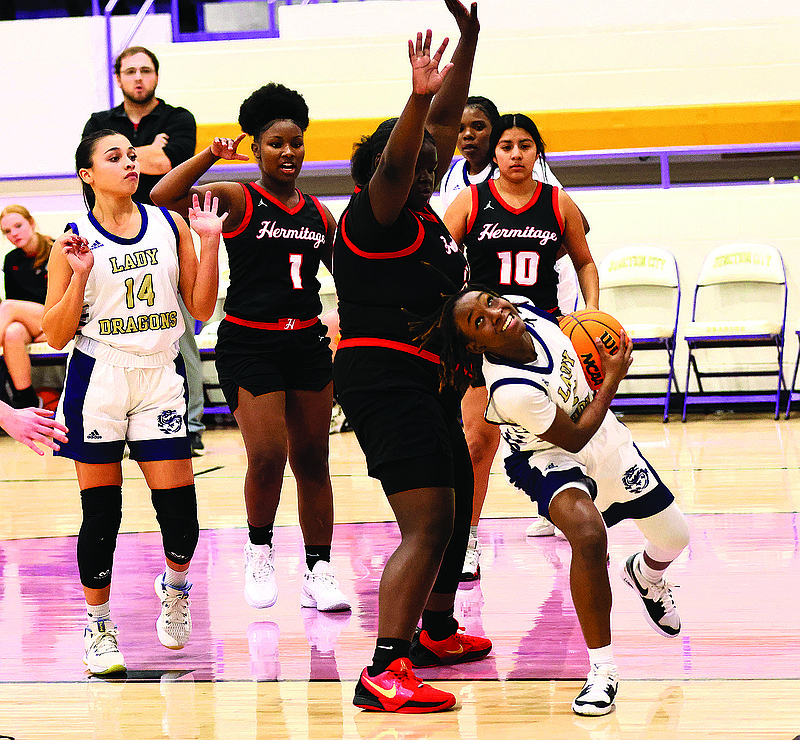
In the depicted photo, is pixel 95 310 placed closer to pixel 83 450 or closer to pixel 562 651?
pixel 83 450

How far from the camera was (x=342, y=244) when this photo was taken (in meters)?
2.85

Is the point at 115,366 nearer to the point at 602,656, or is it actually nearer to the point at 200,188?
the point at 200,188

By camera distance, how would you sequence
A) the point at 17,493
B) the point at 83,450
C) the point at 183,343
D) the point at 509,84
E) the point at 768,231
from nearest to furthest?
the point at 83,450 < the point at 17,493 < the point at 183,343 < the point at 768,231 < the point at 509,84

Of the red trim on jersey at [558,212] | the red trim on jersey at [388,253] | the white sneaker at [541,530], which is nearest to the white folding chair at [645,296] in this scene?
the white sneaker at [541,530]

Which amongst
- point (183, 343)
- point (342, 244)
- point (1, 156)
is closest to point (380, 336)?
point (342, 244)

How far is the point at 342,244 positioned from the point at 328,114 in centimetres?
745

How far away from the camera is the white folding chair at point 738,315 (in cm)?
810

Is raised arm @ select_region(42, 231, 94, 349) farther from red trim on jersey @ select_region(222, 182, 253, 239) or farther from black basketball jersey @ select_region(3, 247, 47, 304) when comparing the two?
black basketball jersey @ select_region(3, 247, 47, 304)

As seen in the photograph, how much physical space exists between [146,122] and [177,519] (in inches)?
148

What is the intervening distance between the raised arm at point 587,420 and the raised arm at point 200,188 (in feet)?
4.71

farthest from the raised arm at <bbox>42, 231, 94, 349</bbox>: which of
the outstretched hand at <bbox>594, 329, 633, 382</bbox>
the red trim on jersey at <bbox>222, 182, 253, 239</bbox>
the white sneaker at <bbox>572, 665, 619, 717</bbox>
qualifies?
the white sneaker at <bbox>572, 665, 619, 717</bbox>

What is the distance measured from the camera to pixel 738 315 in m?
8.77

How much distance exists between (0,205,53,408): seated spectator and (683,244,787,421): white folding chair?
5206 mm

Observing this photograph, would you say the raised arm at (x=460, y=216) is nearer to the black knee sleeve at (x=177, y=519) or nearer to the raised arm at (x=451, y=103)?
the raised arm at (x=451, y=103)
